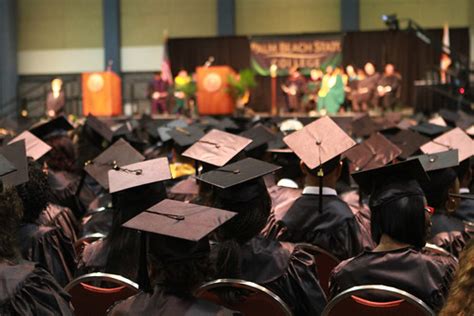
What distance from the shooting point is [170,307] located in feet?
6.63

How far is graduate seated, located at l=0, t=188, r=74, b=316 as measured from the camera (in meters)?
2.01

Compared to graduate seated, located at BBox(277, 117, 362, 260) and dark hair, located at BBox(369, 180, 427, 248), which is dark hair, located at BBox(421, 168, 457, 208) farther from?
dark hair, located at BBox(369, 180, 427, 248)

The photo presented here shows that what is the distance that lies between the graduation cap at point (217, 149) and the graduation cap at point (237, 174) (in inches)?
28.9

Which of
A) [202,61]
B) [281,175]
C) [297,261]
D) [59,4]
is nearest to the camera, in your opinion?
[297,261]

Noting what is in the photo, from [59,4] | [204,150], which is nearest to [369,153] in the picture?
[204,150]

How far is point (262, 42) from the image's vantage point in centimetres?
1877

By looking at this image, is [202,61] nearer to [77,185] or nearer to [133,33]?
[133,33]

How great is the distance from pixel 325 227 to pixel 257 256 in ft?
3.11

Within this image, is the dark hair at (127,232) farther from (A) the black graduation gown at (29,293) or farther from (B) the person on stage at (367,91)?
(B) the person on stage at (367,91)

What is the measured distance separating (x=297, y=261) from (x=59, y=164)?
289 cm

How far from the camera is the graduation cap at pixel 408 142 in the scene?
524 centimetres

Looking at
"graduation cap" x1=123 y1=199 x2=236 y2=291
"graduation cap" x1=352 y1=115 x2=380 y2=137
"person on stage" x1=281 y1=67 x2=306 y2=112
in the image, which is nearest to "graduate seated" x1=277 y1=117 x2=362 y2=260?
"graduation cap" x1=123 y1=199 x2=236 y2=291

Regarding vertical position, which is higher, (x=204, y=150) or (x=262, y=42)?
(x=262, y=42)

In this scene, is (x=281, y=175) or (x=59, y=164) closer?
(x=281, y=175)
